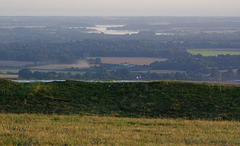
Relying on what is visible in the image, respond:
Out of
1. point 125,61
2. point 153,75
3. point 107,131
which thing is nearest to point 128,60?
point 125,61

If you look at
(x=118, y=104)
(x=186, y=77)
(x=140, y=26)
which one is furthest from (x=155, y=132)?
(x=140, y=26)

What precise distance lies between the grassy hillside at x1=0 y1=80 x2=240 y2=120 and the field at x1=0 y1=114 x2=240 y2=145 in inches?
60.1

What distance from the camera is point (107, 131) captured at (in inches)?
391

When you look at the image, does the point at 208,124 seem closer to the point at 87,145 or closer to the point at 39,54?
the point at 87,145

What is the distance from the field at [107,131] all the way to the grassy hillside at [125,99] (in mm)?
1528

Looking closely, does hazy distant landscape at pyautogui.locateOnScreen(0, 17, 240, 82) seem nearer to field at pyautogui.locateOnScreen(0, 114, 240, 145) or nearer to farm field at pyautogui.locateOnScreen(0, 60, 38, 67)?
farm field at pyautogui.locateOnScreen(0, 60, 38, 67)

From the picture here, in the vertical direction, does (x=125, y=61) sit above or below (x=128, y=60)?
below

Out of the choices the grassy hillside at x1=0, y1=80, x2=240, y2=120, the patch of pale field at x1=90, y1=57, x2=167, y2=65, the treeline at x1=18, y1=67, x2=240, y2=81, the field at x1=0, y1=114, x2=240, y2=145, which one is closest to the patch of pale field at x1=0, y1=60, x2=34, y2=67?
the patch of pale field at x1=90, y1=57, x2=167, y2=65

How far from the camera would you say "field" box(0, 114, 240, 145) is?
860 centimetres

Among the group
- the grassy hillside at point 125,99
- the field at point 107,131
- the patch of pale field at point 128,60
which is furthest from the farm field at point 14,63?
the field at point 107,131

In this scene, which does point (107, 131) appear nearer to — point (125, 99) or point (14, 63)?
point (125, 99)

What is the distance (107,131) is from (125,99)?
5.21 metres

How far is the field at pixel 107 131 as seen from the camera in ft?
28.2

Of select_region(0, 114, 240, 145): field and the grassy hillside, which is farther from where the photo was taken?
the grassy hillside
